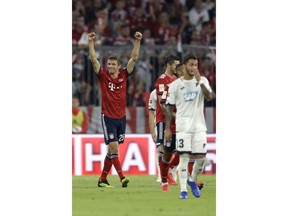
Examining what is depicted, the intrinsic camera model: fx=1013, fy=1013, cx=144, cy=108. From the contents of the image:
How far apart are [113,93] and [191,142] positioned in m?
2.64

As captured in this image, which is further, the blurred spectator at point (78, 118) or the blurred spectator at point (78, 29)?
the blurred spectator at point (78, 29)

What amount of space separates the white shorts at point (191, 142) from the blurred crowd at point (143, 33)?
6.74 m

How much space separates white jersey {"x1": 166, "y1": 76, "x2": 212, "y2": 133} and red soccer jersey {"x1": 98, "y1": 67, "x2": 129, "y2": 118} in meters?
2.34

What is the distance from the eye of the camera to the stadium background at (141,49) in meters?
19.3

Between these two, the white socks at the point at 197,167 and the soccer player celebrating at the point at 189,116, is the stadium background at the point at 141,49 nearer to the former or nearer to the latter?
the white socks at the point at 197,167

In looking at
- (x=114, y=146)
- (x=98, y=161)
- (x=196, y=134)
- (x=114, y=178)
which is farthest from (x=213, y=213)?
(x=98, y=161)

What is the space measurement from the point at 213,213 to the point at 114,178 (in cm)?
666

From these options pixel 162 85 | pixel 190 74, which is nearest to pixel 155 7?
pixel 162 85

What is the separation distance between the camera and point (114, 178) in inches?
687

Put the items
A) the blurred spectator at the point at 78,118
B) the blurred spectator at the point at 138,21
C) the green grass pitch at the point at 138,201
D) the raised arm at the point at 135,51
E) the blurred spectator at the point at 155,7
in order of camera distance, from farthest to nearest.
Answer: the blurred spectator at the point at 155,7, the blurred spectator at the point at 138,21, the blurred spectator at the point at 78,118, the raised arm at the point at 135,51, the green grass pitch at the point at 138,201

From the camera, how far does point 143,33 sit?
22.1m

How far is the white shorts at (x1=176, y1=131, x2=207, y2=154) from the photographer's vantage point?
1234 cm

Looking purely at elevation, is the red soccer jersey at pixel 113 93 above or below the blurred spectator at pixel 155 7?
below

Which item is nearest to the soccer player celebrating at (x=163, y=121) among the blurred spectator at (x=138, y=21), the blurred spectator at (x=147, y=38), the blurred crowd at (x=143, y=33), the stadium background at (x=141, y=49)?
the stadium background at (x=141, y=49)
